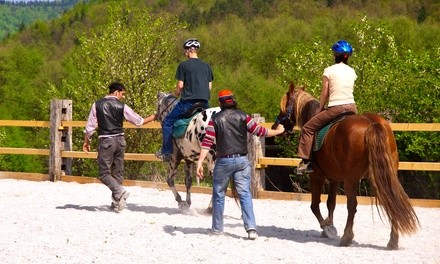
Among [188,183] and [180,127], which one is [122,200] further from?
[180,127]

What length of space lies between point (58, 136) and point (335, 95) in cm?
845

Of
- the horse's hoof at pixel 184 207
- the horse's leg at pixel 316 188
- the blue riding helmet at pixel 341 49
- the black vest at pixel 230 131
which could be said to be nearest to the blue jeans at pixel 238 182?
the black vest at pixel 230 131

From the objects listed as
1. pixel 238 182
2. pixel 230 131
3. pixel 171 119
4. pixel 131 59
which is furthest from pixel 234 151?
pixel 131 59

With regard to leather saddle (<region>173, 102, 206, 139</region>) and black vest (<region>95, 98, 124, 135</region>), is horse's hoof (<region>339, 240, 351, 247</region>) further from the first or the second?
black vest (<region>95, 98, 124, 135</region>)

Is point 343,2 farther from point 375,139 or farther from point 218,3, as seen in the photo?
point 375,139

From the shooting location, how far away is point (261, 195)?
1252 centimetres

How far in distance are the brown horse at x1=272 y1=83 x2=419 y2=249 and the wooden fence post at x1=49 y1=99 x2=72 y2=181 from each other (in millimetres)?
7956

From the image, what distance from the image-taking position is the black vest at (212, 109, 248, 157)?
8070 millimetres

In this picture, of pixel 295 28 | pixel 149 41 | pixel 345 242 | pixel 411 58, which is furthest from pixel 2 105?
pixel 345 242

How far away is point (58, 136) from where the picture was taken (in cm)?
1518

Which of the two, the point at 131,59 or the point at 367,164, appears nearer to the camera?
the point at 367,164

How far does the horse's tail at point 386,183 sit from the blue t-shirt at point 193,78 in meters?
3.34

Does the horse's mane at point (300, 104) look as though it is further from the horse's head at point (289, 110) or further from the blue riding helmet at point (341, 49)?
the blue riding helmet at point (341, 49)

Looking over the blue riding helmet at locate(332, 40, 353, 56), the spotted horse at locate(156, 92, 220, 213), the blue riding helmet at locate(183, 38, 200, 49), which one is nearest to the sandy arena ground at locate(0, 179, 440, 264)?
the spotted horse at locate(156, 92, 220, 213)
